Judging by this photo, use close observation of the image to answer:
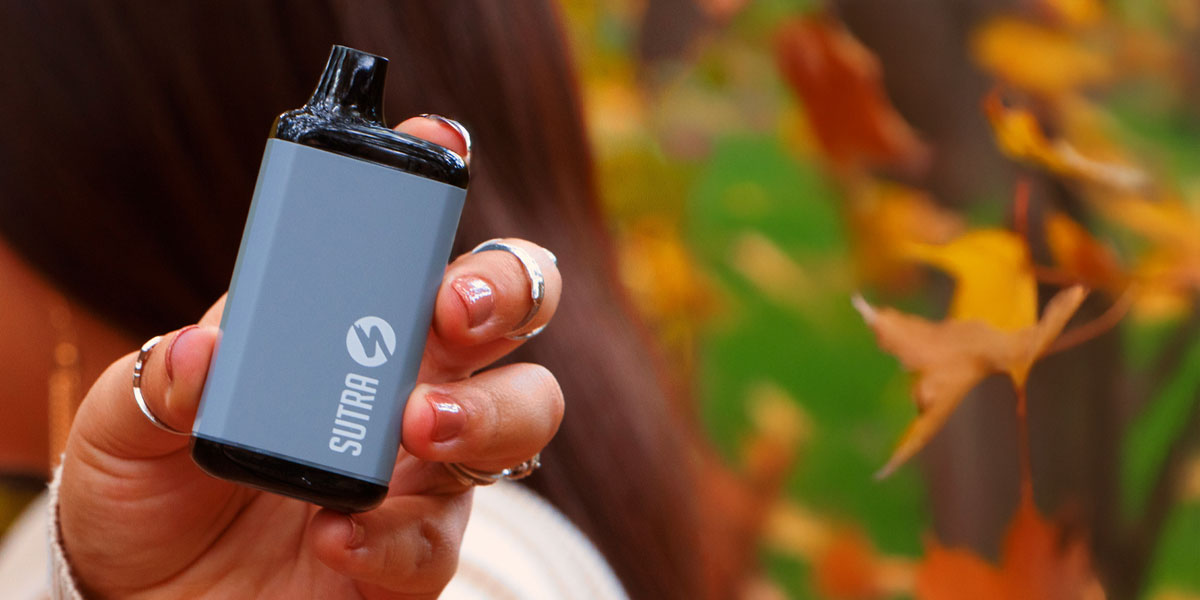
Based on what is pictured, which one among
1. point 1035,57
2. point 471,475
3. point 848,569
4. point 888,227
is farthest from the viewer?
point 848,569

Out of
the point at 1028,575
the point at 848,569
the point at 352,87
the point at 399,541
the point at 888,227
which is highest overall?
the point at 352,87

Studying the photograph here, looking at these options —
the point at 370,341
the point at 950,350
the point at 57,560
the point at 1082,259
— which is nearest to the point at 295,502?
the point at 57,560

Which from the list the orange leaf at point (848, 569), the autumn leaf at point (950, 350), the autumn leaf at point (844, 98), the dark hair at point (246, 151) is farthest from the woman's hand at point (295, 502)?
the orange leaf at point (848, 569)

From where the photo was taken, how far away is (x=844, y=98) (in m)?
1.05

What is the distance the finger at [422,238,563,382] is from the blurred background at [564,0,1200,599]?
0.21 meters

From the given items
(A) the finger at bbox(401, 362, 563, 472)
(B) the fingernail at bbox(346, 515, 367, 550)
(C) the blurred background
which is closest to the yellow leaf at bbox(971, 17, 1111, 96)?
(C) the blurred background

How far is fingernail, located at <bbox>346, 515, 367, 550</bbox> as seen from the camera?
50 cm

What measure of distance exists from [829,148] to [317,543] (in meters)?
0.80

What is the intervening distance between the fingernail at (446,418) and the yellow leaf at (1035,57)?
2.21 ft

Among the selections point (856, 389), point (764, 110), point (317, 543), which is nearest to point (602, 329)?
point (317, 543)

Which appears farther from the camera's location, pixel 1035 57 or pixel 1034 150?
pixel 1035 57

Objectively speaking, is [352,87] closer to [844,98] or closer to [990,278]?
[990,278]

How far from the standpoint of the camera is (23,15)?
0.77 meters

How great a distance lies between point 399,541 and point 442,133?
221mm
